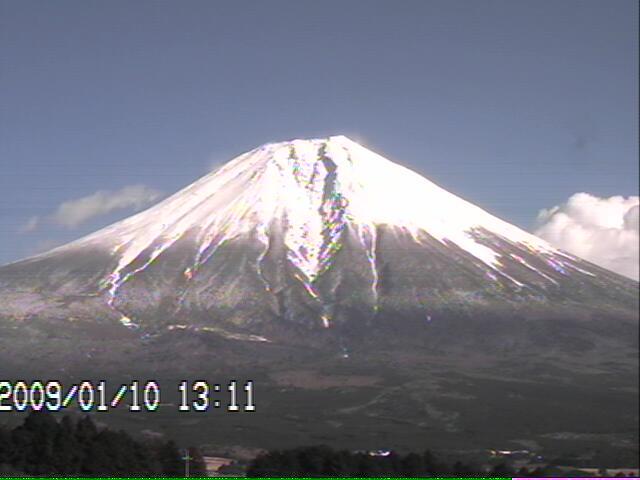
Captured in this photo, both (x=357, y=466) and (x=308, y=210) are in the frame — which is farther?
(x=308, y=210)

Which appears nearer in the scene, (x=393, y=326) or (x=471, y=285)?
(x=393, y=326)

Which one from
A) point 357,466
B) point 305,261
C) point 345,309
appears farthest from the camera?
point 305,261

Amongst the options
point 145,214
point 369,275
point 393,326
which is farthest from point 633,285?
point 145,214

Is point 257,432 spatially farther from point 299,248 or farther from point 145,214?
point 145,214

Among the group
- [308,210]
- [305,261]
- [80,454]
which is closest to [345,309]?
[305,261]

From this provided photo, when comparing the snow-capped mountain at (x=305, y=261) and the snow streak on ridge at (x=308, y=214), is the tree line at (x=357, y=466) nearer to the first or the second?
the snow-capped mountain at (x=305, y=261)

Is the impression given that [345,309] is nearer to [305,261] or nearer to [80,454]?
[305,261]
